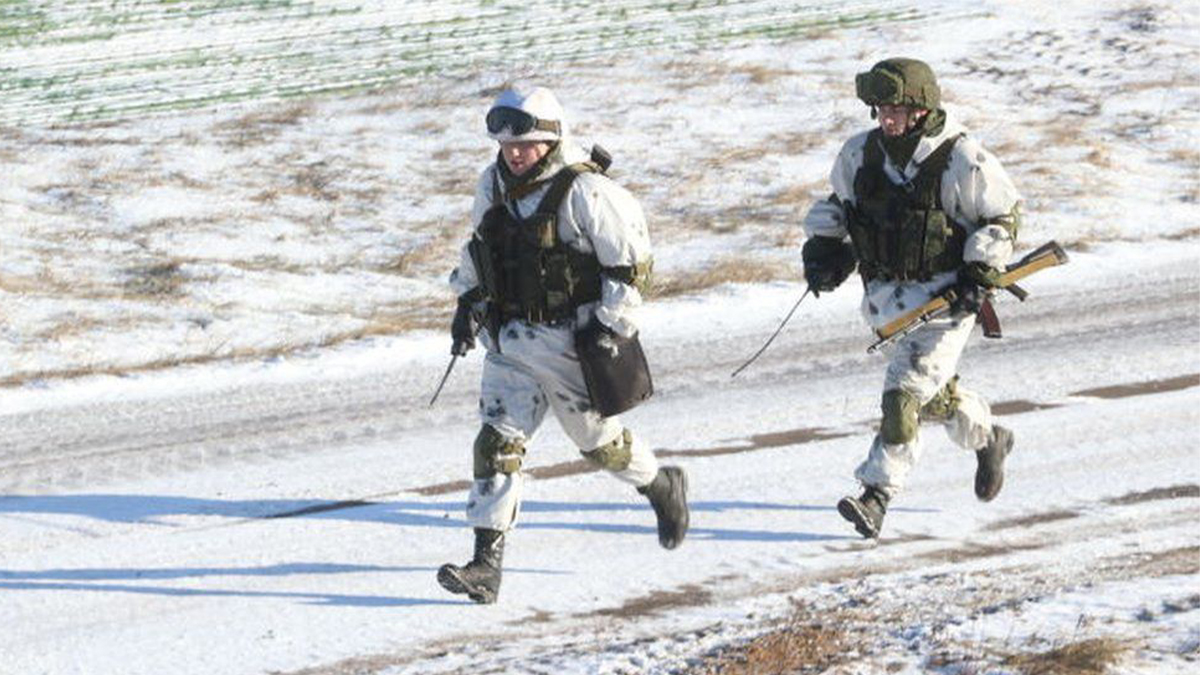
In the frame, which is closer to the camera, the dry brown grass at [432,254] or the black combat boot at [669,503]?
the black combat boot at [669,503]

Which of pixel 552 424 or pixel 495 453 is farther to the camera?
pixel 552 424

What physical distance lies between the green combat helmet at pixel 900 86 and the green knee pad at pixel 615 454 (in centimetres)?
157

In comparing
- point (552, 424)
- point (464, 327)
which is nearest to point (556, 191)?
point (464, 327)

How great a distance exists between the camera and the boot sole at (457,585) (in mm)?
7742

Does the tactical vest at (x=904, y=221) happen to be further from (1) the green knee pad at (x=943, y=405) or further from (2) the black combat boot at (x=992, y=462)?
(2) the black combat boot at (x=992, y=462)

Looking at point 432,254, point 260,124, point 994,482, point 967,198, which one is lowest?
point 260,124

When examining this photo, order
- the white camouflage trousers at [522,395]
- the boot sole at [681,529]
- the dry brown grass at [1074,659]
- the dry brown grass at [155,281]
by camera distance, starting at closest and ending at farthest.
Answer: the dry brown grass at [1074,659] < the white camouflage trousers at [522,395] < the boot sole at [681,529] < the dry brown grass at [155,281]

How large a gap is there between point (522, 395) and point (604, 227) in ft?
2.48

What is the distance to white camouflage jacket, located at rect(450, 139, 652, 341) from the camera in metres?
7.63

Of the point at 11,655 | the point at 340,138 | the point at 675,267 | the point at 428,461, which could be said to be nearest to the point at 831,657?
the point at 11,655

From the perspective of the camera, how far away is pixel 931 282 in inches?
326

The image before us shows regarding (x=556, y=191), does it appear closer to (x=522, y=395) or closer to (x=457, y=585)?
(x=522, y=395)

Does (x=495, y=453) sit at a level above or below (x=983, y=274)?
below

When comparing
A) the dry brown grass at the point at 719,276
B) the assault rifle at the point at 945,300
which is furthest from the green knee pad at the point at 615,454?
the dry brown grass at the point at 719,276
